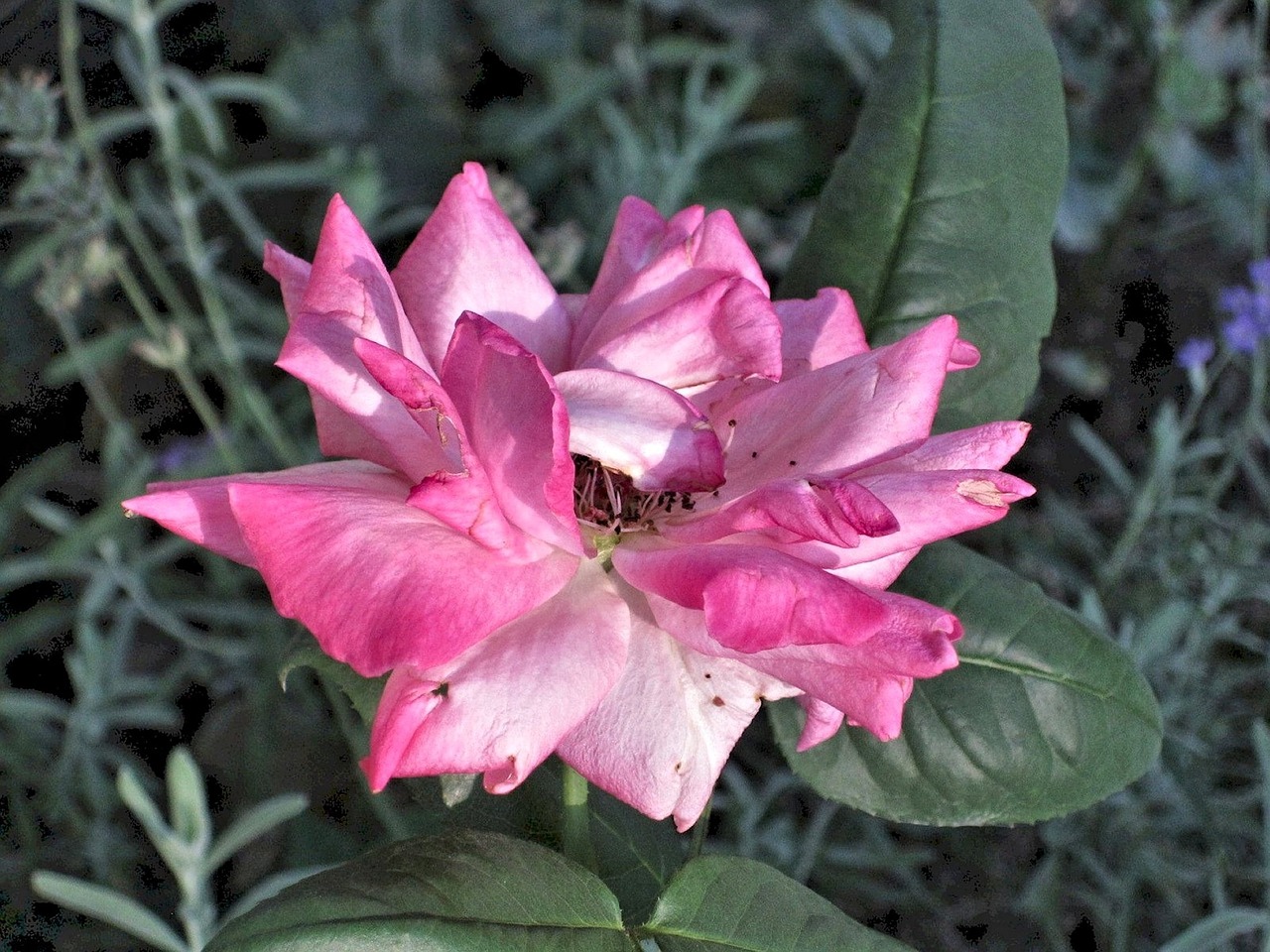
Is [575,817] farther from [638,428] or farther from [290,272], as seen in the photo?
[290,272]

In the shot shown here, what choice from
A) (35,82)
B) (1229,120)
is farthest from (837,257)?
(1229,120)

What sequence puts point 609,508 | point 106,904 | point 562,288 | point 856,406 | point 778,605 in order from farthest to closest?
point 562,288
point 106,904
point 609,508
point 856,406
point 778,605

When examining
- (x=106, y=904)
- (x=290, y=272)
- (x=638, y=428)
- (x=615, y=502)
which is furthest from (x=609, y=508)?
(x=106, y=904)

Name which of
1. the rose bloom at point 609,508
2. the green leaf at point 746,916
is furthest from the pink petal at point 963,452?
the green leaf at point 746,916

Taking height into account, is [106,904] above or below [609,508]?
below

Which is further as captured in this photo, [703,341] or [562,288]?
[562,288]

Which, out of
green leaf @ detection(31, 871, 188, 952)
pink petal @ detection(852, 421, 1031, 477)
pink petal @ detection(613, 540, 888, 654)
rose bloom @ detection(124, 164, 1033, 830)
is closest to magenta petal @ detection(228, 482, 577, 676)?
rose bloom @ detection(124, 164, 1033, 830)
